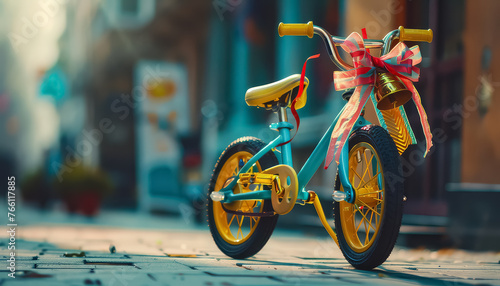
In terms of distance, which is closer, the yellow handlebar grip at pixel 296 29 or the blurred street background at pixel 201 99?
the yellow handlebar grip at pixel 296 29

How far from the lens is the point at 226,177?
4.32 meters

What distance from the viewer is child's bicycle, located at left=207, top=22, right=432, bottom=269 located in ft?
10.1

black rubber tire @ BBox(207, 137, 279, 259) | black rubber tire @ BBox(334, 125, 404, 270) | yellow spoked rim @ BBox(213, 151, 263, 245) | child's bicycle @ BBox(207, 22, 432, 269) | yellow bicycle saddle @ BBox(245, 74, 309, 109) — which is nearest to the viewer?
black rubber tire @ BBox(334, 125, 404, 270)

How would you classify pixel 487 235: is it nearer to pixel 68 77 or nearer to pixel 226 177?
pixel 226 177

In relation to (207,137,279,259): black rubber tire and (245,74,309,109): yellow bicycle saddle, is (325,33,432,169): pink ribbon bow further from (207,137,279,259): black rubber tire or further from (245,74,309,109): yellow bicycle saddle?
(207,137,279,259): black rubber tire

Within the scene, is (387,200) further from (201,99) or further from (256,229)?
(201,99)

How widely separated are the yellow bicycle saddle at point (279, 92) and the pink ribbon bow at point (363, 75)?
1.48 feet

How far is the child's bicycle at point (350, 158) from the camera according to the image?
3.09 metres

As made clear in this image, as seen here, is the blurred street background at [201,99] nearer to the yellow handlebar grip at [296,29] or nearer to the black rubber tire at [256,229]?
the black rubber tire at [256,229]

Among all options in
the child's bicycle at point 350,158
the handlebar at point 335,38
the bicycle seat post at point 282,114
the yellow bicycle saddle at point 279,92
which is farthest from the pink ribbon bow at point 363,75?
the bicycle seat post at point 282,114

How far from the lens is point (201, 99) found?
1494 cm

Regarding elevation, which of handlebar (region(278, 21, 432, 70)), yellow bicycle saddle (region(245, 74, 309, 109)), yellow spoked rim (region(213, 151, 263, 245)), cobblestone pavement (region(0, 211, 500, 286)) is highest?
handlebar (region(278, 21, 432, 70))

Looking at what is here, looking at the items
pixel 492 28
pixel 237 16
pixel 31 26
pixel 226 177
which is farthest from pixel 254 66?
pixel 226 177

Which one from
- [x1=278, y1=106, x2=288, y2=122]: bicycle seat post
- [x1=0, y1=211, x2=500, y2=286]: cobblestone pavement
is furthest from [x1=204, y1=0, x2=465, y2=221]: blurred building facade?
[x1=278, y1=106, x2=288, y2=122]: bicycle seat post
